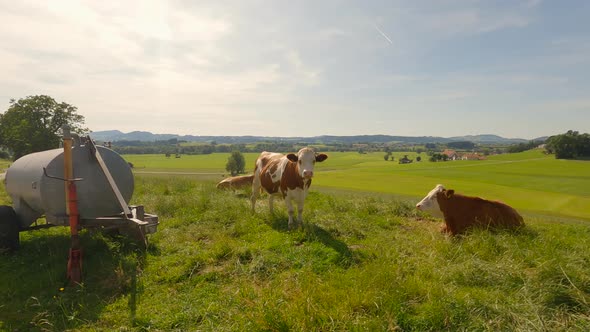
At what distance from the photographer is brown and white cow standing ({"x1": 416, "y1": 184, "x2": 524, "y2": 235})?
23.9 ft

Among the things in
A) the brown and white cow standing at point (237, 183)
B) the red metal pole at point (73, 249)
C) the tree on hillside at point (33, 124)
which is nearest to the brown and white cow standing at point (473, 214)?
the red metal pole at point (73, 249)

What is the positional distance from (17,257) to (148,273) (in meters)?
3.41

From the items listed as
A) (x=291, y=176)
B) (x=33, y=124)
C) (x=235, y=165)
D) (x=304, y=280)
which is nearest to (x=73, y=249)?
(x=304, y=280)

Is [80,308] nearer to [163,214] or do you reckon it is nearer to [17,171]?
[17,171]

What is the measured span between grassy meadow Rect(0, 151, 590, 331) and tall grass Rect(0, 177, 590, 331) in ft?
0.07

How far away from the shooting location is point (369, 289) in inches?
171

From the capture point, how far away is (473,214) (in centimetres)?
741

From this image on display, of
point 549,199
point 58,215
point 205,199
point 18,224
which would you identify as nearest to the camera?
point 58,215

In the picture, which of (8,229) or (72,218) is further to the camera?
(8,229)

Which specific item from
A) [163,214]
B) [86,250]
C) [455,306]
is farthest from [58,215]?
[455,306]

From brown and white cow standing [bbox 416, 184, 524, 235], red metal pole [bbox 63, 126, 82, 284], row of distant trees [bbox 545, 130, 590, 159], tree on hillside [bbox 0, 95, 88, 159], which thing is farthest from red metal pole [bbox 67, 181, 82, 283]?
row of distant trees [bbox 545, 130, 590, 159]

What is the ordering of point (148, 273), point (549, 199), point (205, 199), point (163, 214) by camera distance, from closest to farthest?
point (148, 273) → point (163, 214) → point (205, 199) → point (549, 199)

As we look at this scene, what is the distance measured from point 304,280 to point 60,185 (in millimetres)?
5569

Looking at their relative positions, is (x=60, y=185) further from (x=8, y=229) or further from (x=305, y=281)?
(x=305, y=281)
